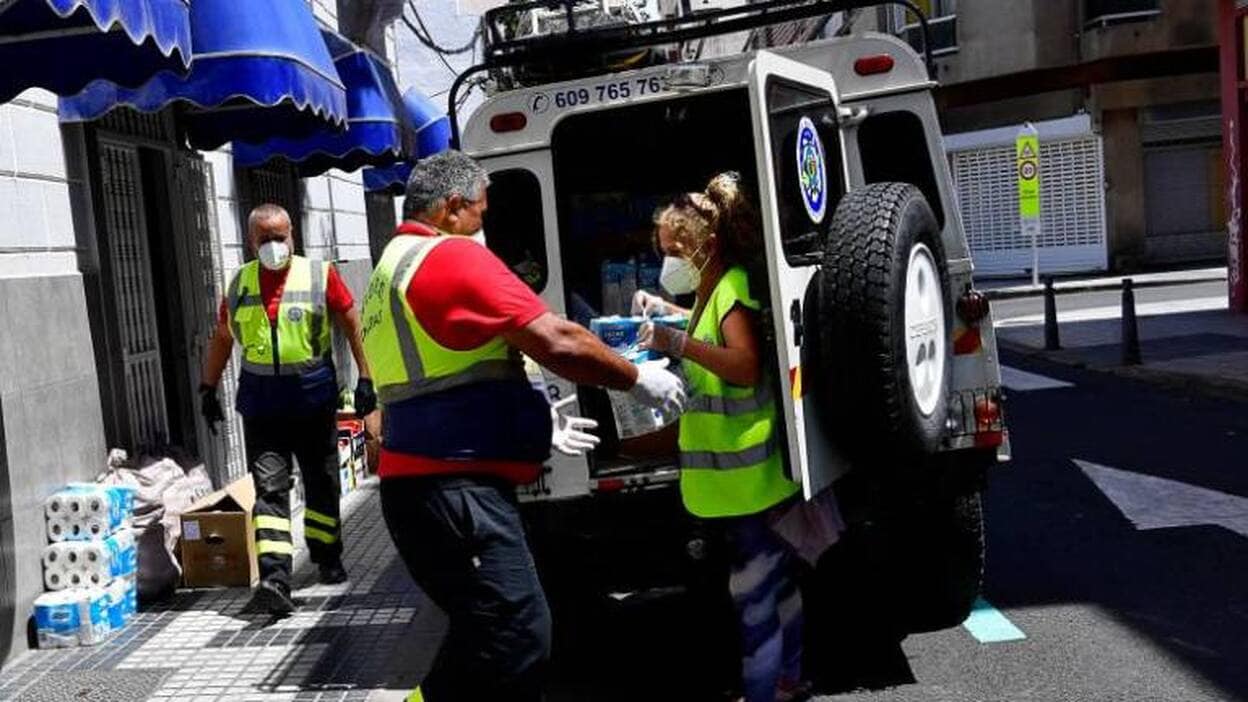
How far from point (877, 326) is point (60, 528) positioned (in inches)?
165

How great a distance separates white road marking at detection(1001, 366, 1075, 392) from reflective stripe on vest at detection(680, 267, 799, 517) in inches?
374

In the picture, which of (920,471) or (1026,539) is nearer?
(920,471)

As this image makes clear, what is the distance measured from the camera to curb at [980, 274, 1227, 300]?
1049 inches

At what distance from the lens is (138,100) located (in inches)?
286

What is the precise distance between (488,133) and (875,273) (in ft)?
6.34

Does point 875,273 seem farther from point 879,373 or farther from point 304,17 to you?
point 304,17

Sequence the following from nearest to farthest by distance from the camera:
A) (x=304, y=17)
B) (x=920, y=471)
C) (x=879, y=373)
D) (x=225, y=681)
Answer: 1. (x=879, y=373)
2. (x=920, y=471)
3. (x=225, y=681)
4. (x=304, y=17)

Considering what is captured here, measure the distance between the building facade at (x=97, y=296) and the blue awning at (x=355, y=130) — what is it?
39cm

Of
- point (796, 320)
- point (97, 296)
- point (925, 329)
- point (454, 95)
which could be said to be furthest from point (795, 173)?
point (97, 296)

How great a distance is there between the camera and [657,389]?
3951 millimetres

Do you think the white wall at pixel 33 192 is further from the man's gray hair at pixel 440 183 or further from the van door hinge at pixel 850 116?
the van door hinge at pixel 850 116

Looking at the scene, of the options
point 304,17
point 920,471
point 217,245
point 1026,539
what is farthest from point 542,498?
point 217,245

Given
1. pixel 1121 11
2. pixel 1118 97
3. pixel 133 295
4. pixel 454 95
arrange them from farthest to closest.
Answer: pixel 1118 97, pixel 1121 11, pixel 133 295, pixel 454 95

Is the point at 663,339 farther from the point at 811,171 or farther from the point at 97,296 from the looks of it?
the point at 97,296
